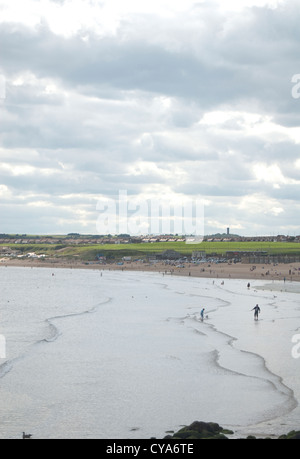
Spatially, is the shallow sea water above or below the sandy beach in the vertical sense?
below

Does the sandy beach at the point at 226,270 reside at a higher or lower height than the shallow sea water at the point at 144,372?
higher

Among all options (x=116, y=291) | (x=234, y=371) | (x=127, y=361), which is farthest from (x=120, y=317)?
(x=116, y=291)

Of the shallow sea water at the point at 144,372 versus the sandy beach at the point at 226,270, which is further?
the sandy beach at the point at 226,270

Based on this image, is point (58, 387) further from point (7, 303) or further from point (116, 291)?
point (116, 291)

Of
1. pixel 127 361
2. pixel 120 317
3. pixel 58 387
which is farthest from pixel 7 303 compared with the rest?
pixel 58 387

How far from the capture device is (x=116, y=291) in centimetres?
7838

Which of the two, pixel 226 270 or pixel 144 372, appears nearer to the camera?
pixel 144 372

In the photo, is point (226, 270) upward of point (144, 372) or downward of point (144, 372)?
upward

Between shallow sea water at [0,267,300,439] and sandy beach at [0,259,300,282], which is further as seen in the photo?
sandy beach at [0,259,300,282]
